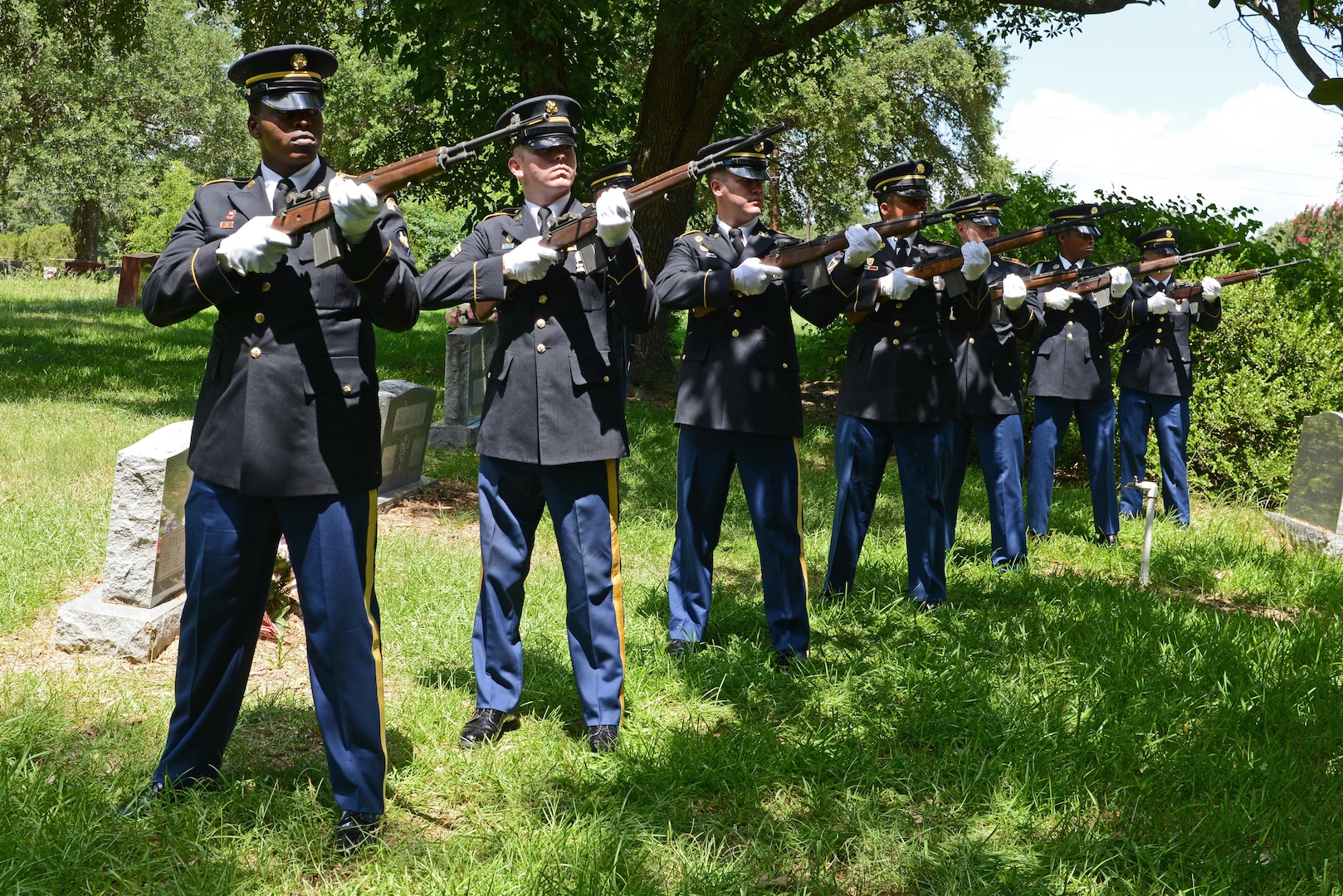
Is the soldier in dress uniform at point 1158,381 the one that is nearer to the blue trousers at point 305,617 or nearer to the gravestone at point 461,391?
the gravestone at point 461,391

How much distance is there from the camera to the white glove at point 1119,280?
8.28 metres

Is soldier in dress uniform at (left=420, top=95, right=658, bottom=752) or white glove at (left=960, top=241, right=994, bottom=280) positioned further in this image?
white glove at (left=960, top=241, right=994, bottom=280)

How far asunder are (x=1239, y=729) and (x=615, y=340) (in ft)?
9.81

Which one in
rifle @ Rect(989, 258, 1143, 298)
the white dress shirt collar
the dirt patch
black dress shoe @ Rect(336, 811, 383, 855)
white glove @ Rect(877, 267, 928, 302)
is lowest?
black dress shoe @ Rect(336, 811, 383, 855)

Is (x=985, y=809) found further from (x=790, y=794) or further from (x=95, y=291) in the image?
(x=95, y=291)

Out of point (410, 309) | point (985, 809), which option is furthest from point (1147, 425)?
point (410, 309)

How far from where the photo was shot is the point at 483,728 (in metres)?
4.25

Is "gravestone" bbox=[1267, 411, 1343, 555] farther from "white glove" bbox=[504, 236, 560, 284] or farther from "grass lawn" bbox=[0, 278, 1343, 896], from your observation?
"white glove" bbox=[504, 236, 560, 284]

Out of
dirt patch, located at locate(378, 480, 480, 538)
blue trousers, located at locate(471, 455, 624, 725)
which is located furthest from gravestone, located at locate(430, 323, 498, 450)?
blue trousers, located at locate(471, 455, 624, 725)

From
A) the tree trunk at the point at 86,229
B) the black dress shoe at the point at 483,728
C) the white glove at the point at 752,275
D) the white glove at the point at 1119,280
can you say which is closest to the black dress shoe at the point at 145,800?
the black dress shoe at the point at 483,728

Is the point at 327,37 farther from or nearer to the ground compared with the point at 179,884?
farther from the ground

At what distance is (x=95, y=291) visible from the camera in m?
24.1

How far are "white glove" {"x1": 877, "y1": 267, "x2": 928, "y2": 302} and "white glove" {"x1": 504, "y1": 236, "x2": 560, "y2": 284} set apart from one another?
2.37 metres

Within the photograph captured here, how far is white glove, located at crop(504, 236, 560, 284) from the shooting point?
4.01 metres
